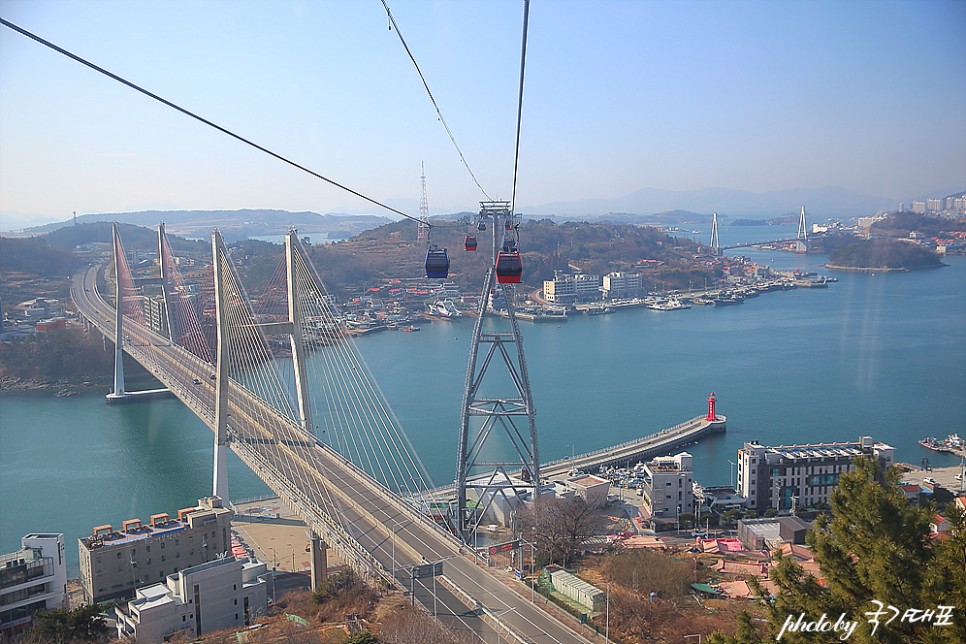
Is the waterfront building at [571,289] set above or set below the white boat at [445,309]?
above

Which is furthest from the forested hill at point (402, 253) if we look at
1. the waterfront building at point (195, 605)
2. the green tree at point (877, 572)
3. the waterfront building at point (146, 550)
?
the green tree at point (877, 572)

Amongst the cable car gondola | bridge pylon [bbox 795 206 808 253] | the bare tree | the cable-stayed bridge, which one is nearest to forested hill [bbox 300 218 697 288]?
bridge pylon [bbox 795 206 808 253]

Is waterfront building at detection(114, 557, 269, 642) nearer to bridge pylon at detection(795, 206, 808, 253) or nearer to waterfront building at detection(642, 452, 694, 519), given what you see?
waterfront building at detection(642, 452, 694, 519)

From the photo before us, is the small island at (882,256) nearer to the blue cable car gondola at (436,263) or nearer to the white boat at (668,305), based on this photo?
the white boat at (668,305)

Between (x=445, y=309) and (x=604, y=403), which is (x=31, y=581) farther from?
(x=445, y=309)

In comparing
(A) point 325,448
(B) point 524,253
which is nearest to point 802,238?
(B) point 524,253
